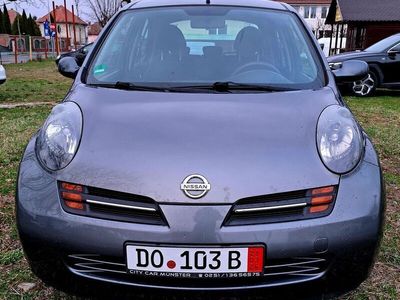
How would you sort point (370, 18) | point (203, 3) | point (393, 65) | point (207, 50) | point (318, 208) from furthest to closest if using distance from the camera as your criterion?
point (370, 18), point (393, 65), point (203, 3), point (207, 50), point (318, 208)

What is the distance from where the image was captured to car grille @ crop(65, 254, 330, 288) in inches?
67.2

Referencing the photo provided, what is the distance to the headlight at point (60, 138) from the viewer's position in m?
1.90

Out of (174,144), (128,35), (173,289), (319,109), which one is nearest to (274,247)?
(173,289)

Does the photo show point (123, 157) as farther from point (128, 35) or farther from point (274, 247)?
point (128, 35)

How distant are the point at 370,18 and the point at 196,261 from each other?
20633mm

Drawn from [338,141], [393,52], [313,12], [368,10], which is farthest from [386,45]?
[313,12]

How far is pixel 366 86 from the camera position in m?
9.54

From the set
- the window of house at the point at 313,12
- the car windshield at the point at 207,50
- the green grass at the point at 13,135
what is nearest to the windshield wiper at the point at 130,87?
the car windshield at the point at 207,50

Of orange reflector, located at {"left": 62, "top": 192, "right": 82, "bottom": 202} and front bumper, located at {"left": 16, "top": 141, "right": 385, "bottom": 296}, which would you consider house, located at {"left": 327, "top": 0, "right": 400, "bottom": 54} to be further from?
orange reflector, located at {"left": 62, "top": 192, "right": 82, "bottom": 202}

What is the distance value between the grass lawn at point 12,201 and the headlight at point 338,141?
2.50 feet

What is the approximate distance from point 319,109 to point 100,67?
1.24 metres

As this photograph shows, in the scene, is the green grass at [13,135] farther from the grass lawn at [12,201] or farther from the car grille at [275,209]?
the car grille at [275,209]

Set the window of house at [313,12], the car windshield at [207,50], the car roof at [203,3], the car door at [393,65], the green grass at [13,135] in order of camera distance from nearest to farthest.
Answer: the car windshield at [207,50], the car roof at [203,3], the green grass at [13,135], the car door at [393,65], the window of house at [313,12]

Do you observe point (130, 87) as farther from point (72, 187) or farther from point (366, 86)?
point (366, 86)
